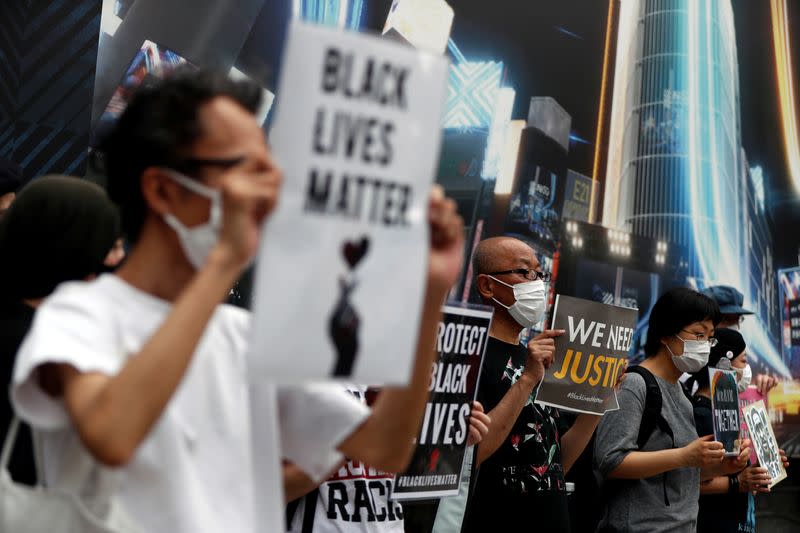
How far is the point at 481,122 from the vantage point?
18.8 feet

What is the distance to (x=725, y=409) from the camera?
3984mm

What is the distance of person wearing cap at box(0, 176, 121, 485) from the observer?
164 centimetres

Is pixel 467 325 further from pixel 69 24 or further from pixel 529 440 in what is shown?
pixel 69 24

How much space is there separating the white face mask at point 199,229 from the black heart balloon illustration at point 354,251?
0.18m

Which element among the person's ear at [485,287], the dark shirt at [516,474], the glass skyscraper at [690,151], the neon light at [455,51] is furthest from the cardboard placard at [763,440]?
the glass skyscraper at [690,151]

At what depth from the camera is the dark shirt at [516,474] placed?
117 inches

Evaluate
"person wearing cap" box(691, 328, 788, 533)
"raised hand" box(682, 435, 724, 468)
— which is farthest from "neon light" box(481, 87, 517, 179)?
"raised hand" box(682, 435, 724, 468)

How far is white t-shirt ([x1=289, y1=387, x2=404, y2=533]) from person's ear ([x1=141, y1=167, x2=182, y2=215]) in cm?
129

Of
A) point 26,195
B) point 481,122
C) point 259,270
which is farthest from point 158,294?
point 481,122

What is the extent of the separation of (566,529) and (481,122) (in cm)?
320

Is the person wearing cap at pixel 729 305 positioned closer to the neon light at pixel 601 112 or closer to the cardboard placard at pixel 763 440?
the cardboard placard at pixel 763 440

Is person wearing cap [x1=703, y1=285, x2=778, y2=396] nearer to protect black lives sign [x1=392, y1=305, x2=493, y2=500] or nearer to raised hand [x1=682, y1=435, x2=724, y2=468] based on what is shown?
raised hand [x1=682, y1=435, x2=724, y2=468]

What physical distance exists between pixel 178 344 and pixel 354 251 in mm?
277

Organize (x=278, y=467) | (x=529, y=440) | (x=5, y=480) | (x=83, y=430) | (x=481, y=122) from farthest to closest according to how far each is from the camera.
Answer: (x=481, y=122)
(x=529, y=440)
(x=278, y=467)
(x=5, y=480)
(x=83, y=430)
